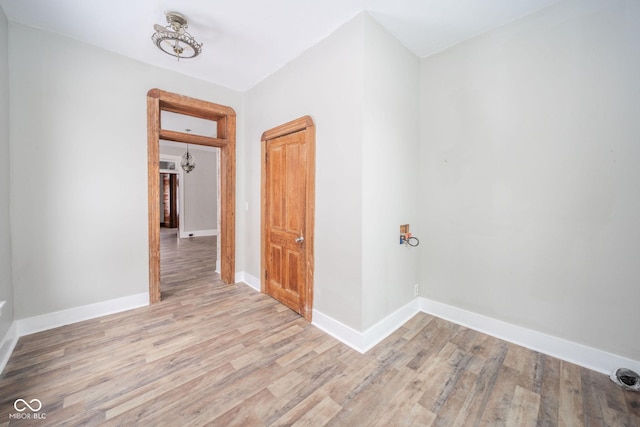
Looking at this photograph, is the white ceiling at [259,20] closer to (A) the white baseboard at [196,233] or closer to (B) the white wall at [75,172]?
(B) the white wall at [75,172]

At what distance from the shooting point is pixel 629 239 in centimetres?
185

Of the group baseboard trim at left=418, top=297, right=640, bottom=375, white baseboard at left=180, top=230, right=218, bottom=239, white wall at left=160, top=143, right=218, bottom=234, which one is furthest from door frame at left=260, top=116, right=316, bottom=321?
white baseboard at left=180, top=230, right=218, bottom=239

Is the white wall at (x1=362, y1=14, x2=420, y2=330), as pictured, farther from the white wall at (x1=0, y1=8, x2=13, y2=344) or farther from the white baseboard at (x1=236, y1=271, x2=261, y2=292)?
the white wall at (x1=0, y1=8, x2=13, y2=344)

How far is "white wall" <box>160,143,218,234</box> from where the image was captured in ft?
27.0

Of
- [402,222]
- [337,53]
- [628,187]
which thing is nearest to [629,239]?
[628,187]

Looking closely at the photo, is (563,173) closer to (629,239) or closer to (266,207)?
(629,239)

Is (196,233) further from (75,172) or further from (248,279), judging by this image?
(75,172)

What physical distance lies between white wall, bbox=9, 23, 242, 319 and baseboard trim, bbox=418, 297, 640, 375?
3.74 m

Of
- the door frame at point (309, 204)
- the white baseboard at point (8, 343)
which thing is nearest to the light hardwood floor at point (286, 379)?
the white baseboard at point (8, 343)

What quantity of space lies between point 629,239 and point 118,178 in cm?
483

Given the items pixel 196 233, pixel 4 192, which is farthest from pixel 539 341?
pixel 196 233

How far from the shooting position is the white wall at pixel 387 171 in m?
2.25

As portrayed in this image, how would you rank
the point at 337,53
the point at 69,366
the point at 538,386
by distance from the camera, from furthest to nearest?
the point at 337,53 < the point at 69,366 < the point at 538,386

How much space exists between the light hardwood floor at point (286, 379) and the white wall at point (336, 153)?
50 cm
